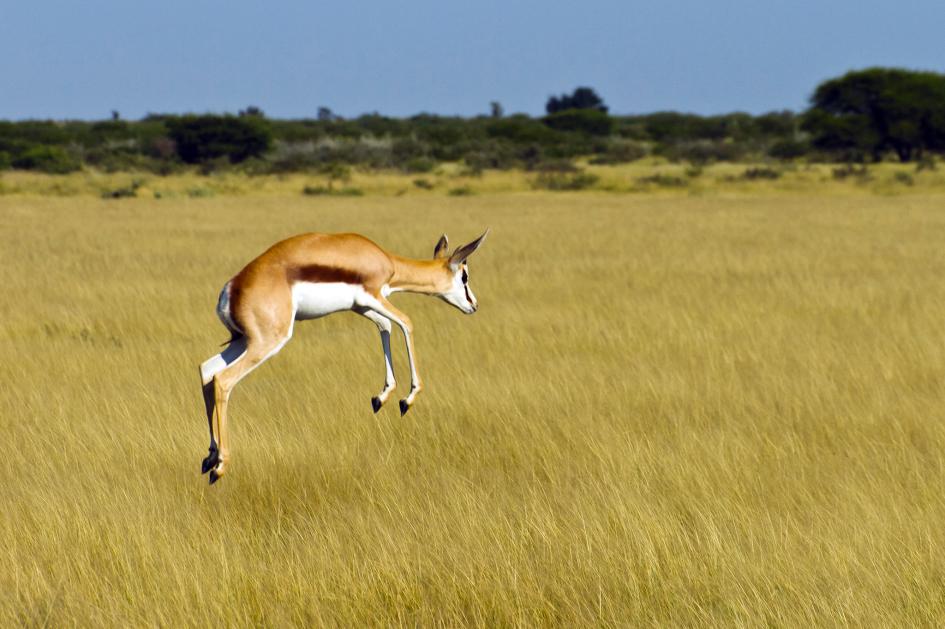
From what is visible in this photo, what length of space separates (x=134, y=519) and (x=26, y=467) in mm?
1193

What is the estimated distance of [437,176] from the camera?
52.5 metres

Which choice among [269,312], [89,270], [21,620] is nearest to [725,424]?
[269,312]

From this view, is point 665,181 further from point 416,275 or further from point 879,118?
point 416,275

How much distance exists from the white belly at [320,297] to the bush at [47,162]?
53.8m

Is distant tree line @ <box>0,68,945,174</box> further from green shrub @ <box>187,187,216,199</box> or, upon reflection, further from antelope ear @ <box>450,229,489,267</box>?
antelope ear @ <box>450,229,489,267</box>

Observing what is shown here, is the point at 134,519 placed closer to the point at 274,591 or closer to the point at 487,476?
the point at 274,591

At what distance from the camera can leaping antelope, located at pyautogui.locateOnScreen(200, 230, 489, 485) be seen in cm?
452

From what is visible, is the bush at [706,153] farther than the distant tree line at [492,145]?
Yes

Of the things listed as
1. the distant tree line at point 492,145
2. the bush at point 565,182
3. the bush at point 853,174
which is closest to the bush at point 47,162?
the distant tree line at point 492,145

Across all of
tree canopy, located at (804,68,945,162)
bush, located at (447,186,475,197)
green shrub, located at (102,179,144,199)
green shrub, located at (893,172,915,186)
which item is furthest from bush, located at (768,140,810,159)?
green shrub, located at (102,179,144,199)

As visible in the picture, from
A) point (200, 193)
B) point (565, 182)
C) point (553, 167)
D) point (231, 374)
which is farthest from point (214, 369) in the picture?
point (553, 167)

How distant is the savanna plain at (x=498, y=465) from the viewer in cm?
431

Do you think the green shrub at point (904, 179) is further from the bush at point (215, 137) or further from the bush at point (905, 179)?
the bush at point (215, 137)

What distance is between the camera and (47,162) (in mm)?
57750
